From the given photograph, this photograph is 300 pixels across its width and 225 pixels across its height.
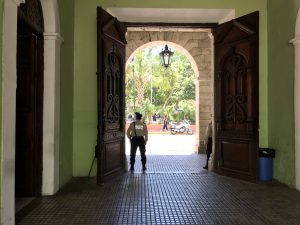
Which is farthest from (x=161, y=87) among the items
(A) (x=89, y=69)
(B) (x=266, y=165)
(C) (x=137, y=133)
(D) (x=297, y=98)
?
(D) (x=297, y=98)

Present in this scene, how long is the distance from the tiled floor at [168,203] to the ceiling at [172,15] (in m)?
3.48

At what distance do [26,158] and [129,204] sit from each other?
1.77 metres

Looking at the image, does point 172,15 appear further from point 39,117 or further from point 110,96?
point 39,117

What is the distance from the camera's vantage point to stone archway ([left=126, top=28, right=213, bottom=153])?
39.1 feet

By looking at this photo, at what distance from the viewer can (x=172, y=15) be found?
305 inches

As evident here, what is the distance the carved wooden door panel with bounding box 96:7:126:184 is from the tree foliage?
89.8 ft

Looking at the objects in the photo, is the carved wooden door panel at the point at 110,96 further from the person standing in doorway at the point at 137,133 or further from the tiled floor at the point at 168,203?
the person standing in doorway at the point at 137,133

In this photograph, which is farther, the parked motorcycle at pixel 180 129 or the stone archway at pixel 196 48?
the parked motorcycle at pixel 180 129

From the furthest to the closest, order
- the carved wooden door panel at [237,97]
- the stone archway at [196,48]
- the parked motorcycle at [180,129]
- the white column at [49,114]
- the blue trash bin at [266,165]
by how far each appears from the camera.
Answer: the parked motorcycle at [180,129]
the stone archway at [196,48]
the blue trash bin at [266,165]
the carved wooden door panel at [237,97]
the white column at [49,114]

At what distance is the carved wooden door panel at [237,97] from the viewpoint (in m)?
6.62

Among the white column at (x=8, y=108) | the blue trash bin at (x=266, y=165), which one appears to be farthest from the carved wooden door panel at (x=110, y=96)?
the blue trash bin at (x=266, y=165)

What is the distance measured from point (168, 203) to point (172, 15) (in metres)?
4.29

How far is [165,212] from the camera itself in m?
4.76

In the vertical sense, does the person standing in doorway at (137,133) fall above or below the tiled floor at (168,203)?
above
